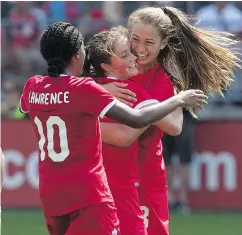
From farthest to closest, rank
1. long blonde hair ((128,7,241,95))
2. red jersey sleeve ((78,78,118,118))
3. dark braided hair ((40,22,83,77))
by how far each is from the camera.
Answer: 1. long blonde hair ((128,7,241,95))
2. dark braided hair ((40,22,83,77))
3. red jersey sleeve ((78,78,118,118))

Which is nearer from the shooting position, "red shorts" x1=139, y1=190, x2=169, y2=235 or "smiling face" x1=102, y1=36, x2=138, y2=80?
"smiling face" x1=102, y1=36, x2=138, y2=80

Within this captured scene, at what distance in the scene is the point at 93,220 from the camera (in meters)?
4.81

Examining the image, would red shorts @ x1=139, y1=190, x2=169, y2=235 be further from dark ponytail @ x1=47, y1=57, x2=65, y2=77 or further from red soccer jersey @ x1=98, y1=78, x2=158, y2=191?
dark ponytail @ x1=47, y1=57, x2=65, y2=77

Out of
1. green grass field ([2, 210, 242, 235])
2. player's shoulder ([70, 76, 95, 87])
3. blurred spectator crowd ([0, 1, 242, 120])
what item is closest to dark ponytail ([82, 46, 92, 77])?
player's shoulder ([70, 76, 95, 87])

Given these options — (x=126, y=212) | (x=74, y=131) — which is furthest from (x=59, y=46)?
(x=126, y=212)

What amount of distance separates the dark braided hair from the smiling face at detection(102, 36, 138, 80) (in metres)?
0.42

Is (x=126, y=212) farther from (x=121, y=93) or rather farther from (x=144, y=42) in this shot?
(x=144, y=42)

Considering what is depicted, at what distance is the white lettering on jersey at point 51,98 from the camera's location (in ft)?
15.7

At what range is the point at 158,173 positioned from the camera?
5.50 m

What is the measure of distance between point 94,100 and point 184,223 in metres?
6.42

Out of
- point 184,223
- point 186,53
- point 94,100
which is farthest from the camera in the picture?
point 184,223

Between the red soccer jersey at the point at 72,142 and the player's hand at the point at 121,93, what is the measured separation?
1.10ft

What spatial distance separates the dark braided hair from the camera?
488 cm

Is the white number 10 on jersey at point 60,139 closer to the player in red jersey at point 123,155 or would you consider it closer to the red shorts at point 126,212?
the player in red jersey at point 123,155
